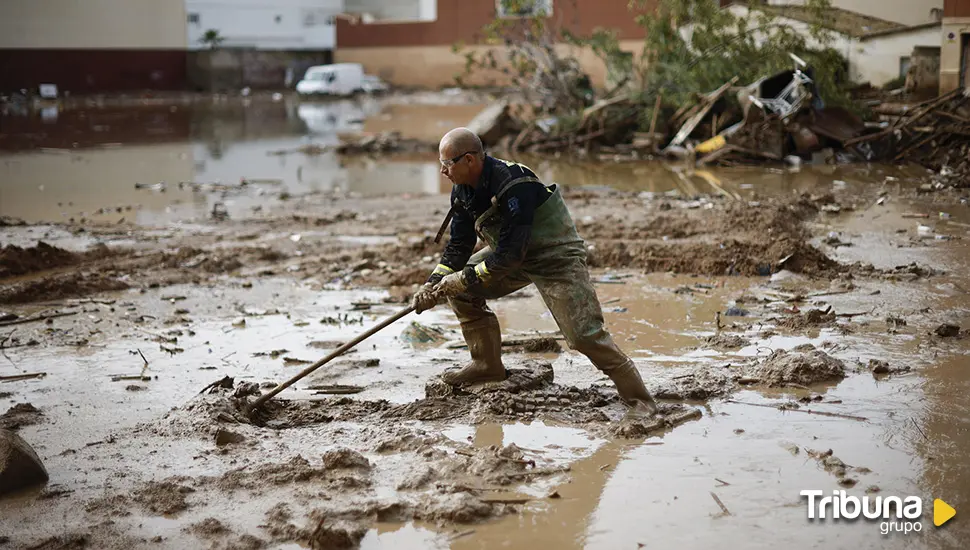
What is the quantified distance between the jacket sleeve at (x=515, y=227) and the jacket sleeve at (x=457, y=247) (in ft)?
1.23

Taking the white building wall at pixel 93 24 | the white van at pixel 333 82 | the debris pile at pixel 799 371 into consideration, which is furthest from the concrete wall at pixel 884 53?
the white building wall at pixel 93 24

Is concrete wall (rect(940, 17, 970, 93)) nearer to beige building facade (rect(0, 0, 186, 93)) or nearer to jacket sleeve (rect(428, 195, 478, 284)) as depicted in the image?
jacket sleeve (rect(428, 195, 478, 284))

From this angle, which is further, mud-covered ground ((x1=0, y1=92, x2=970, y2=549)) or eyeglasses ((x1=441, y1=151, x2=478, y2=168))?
eyeglasses ((x1=441, y1=151, x2=478, y2=168))

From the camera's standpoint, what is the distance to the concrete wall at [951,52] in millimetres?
15156

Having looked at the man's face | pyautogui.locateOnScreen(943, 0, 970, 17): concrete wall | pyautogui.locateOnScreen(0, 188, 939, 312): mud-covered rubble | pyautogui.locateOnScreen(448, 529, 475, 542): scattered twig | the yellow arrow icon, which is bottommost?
pyautogui.locateOnScreen(448, 529, 475, 542): scattered twig

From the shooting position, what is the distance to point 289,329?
21.6ft

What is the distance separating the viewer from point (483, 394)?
4.96 metres

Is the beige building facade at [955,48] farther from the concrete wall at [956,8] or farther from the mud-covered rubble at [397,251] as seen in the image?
the mud-covered rubble at [397,251]

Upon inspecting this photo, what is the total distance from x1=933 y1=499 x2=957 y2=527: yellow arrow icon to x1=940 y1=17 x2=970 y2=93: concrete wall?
13.5 m

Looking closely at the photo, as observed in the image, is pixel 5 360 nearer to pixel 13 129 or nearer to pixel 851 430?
pixel 851 430

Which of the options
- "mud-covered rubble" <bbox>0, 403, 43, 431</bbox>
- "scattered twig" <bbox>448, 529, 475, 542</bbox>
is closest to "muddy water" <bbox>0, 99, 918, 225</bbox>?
"mud-covered rubble" <bbox>0, 403, 43, 431</bbox>

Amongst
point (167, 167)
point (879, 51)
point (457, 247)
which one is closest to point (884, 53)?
point (879, 51)

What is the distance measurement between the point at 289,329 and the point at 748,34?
13.4 meters

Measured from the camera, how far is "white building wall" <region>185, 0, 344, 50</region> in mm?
42281
